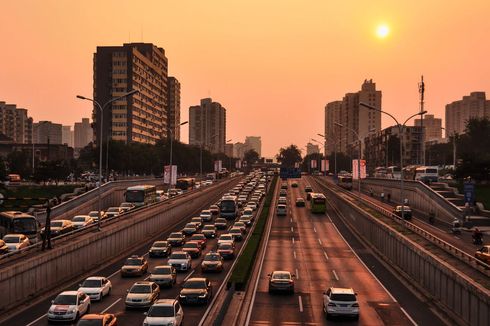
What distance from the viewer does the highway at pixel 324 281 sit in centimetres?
3141

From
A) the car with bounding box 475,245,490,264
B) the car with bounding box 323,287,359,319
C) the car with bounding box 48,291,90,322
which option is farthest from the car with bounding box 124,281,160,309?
the car with bounding box 475,245,490,264

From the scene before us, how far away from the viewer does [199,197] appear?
346 ft

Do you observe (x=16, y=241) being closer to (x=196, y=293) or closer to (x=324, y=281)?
(x=196, y=293)

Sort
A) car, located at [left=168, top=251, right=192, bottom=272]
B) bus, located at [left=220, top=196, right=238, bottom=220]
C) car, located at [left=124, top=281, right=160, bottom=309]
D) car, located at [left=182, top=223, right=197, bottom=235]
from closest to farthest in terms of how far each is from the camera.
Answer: car, located at [left=124, top=281, right=160, bottom=309], car, located at [left=168, top=251, right=192, bottom=272], car, located at [left=182, top=223, right=197, bottom=235], bus, located at [left=220, top=196, right=238, bottom=220]

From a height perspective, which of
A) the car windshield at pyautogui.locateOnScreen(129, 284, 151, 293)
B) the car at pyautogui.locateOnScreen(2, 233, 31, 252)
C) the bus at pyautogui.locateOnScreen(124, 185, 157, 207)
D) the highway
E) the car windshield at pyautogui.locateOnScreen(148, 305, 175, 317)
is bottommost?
the highway

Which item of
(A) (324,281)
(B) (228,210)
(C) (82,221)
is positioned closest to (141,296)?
(A) (324,281)

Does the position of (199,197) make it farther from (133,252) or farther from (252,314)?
(252,314)

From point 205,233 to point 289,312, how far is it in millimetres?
36046

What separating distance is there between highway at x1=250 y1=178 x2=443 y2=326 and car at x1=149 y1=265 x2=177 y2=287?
5833 mm

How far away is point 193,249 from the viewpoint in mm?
54094

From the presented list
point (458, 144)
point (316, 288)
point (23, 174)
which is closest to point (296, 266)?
point (316, 288)

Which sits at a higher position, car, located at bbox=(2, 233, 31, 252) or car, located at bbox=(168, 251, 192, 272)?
car, located at bbox=(2, 233, 31, 252)

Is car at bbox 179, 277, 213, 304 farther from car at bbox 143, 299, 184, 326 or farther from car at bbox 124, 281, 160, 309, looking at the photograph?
car at bbox 143, 299, 184, 326

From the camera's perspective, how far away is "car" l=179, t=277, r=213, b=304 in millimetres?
33156
